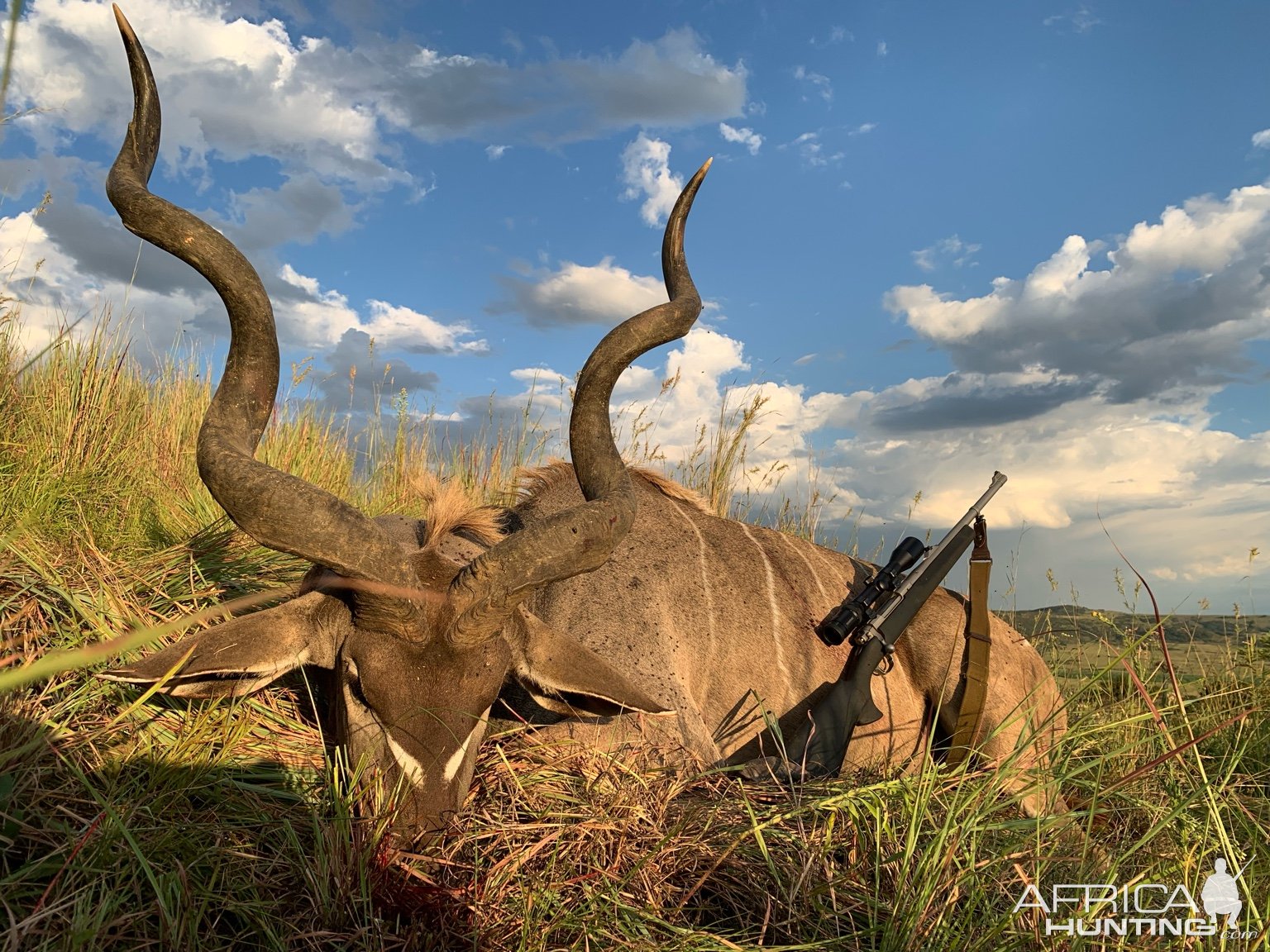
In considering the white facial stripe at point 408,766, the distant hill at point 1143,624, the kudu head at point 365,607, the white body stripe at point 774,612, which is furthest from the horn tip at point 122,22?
the distant hill at point 1143,624

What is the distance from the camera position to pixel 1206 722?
554 cm

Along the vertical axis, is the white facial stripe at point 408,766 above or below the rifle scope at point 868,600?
below

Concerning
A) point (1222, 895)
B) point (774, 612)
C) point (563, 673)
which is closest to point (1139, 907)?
point (1222, 895)

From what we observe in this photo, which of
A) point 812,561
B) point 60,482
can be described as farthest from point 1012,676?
point 60,482

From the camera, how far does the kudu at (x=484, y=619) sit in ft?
9.45

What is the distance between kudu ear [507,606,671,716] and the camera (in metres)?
3.21

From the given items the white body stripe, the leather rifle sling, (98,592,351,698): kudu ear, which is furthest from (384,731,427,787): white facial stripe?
the leather rifle sling

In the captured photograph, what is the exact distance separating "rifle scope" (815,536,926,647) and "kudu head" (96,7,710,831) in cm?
153

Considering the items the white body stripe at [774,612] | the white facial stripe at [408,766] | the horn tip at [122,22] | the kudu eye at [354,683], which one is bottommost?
the white facial stripe at [408,766]

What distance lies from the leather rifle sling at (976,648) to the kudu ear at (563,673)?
6.87 feet

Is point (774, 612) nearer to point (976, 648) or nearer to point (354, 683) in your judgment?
point (976, 648)

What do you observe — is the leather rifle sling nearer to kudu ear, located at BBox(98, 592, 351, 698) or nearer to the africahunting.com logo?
the africahunting.com logo

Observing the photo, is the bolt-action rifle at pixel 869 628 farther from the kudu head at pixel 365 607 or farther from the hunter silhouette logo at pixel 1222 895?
the hunter silhouette logo at pixel 1222 895

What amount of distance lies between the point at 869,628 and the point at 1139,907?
1.97m
